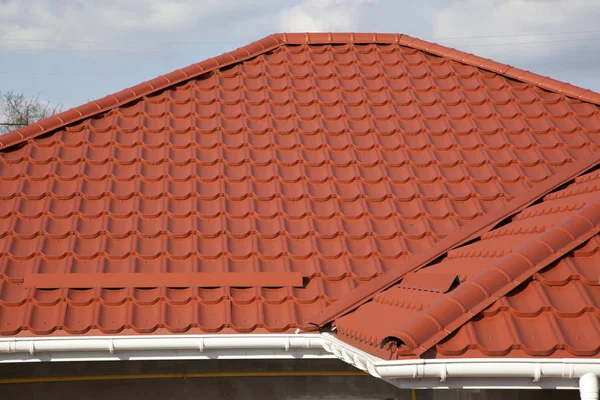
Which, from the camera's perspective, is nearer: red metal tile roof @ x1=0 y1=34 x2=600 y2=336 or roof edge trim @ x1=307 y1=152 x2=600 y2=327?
roof edge trim @ x1=307 y1=152 x2=600 y2=327

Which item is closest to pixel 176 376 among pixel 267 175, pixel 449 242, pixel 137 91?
pixel 267 175

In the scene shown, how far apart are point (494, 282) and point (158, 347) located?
7.92 feet

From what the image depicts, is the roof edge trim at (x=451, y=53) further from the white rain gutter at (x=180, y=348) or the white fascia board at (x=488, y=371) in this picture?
the white fascia board at (x=488, y=371)

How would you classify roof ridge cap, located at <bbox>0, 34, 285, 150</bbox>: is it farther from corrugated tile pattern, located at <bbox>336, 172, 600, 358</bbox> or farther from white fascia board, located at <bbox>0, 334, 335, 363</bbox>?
corrugated tile pattern, located at <bbox>336, 172, 600, 358</bbox>

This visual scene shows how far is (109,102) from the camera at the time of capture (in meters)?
8.41

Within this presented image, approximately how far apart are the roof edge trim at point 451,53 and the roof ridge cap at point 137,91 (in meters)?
0.45

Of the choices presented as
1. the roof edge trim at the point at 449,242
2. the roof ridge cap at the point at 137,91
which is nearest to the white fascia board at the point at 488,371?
the roof edge trim at the point at 449,242

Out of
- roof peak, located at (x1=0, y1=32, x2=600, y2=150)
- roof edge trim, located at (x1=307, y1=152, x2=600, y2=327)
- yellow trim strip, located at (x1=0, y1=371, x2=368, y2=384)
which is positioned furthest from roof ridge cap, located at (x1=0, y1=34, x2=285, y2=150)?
roof edge trim, located at (x1=307, y1=152, x2=600, y2=327)

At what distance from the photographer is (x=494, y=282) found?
14.8ft

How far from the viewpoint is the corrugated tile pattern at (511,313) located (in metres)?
4.12

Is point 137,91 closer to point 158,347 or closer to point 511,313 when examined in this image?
point 158,347

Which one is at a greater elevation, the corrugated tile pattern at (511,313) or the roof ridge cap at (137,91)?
the roof ridge cap at (137,91)

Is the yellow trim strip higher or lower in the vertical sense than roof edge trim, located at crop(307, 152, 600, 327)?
lower

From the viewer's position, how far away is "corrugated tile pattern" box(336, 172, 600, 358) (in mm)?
4125
